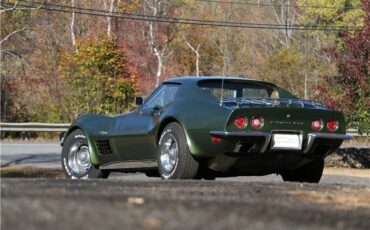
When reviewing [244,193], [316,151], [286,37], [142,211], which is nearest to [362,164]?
[316,151]

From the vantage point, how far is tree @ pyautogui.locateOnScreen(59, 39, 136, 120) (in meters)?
26.3

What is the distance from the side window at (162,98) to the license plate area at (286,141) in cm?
135

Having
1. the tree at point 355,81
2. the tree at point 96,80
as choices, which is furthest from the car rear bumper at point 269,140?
the tree at point 96,80

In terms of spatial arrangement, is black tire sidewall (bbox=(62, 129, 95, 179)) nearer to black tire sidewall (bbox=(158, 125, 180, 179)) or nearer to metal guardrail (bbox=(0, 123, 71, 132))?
black tire sidewall (bbox=(158, 125, 180, 179))

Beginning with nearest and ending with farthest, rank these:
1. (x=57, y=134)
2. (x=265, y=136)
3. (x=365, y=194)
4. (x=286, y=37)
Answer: (x=365, y=194)
(x=265, y=136)
(x=57, y=134)
(x=286, y=37)

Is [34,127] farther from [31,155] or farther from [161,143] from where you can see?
[161,143]

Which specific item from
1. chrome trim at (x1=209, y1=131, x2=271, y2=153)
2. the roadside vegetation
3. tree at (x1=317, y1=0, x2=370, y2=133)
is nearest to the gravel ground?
chrome trim at (x1=209, y1=131, x2=271, y2=153)

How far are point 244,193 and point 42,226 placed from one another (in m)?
2.33

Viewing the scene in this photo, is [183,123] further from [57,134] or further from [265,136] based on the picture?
[57,134]

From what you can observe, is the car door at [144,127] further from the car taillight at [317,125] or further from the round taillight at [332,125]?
the round taillight at [332,125]

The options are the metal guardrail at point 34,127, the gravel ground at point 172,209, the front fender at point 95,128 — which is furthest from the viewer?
the metal guardrail at point 34,127

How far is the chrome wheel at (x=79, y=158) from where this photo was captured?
8914 mm

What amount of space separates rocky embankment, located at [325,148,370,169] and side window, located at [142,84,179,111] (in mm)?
10121

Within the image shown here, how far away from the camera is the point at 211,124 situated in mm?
7086
